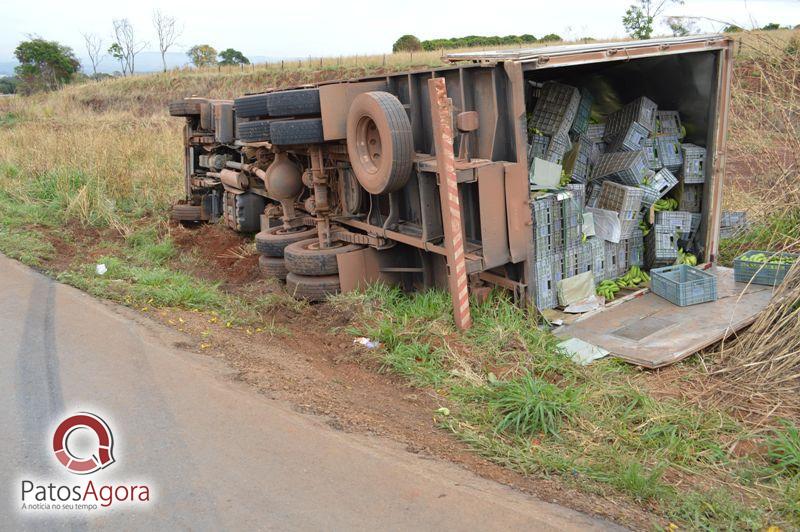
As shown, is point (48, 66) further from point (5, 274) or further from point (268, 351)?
point (268, 351)

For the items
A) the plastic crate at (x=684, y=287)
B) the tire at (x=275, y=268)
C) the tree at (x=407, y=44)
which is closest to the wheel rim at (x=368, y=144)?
the tire at (x=275, y=268)

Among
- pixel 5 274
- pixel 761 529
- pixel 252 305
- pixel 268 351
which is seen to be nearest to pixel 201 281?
pixel 252 305

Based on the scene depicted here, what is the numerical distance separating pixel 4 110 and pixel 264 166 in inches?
1156

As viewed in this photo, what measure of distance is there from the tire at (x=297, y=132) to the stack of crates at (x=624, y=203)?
3087 mm

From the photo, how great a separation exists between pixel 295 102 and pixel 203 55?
49.2 meters

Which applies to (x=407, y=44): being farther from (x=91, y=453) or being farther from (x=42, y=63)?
(x=91, y=453)

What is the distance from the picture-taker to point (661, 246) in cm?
765

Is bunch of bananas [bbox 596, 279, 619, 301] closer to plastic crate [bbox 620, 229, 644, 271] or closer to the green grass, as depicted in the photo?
plastic crate [bbox 620, 229, 644, 271]

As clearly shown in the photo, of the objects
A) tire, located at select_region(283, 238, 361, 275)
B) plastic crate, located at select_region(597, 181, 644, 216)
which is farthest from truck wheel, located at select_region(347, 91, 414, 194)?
plastic crate, located at select_region(597, 181, 644, 216)

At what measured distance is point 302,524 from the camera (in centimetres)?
346

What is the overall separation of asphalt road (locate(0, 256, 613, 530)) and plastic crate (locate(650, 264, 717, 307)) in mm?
3502

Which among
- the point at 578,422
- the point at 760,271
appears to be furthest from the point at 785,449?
the point at 760,271

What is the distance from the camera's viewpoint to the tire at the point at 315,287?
7.36 metres

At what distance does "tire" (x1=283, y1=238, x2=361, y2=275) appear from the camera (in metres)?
7.32
